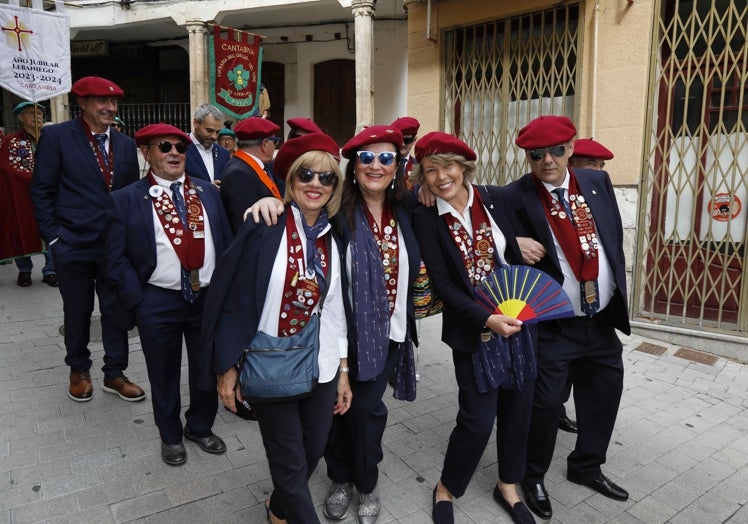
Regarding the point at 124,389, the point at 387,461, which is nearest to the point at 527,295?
the point at 387,461

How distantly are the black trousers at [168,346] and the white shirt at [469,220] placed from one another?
1564 mm

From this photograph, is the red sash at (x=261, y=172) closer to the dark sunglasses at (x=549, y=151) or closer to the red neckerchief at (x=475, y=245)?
the red neckerchief at (x=475, y=245)

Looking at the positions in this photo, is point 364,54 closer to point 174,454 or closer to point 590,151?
point 590,151

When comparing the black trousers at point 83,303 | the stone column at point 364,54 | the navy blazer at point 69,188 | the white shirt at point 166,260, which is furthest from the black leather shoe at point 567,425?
the stone column at point 364,54

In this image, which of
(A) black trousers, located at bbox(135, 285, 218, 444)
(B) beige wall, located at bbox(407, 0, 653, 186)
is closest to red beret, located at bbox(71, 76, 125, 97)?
(A) black trousers, located at bbox(135, 285, 218, 444)

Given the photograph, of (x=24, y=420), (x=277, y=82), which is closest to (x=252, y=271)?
(x=24, y=420)

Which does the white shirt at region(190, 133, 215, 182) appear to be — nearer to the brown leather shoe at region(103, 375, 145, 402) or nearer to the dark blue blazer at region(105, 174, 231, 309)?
the dark blue blazer at region(105, 174, 231, 309)

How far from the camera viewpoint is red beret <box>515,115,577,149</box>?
287 cm

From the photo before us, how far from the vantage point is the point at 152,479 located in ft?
10.6

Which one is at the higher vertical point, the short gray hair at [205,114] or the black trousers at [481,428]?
the short gray hair at [205,114]

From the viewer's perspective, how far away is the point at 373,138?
103 inches

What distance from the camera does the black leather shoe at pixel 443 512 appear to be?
9.32 feet

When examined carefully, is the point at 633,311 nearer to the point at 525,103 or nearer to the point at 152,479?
the point at 525,103

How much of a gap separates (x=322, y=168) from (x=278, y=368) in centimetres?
87
